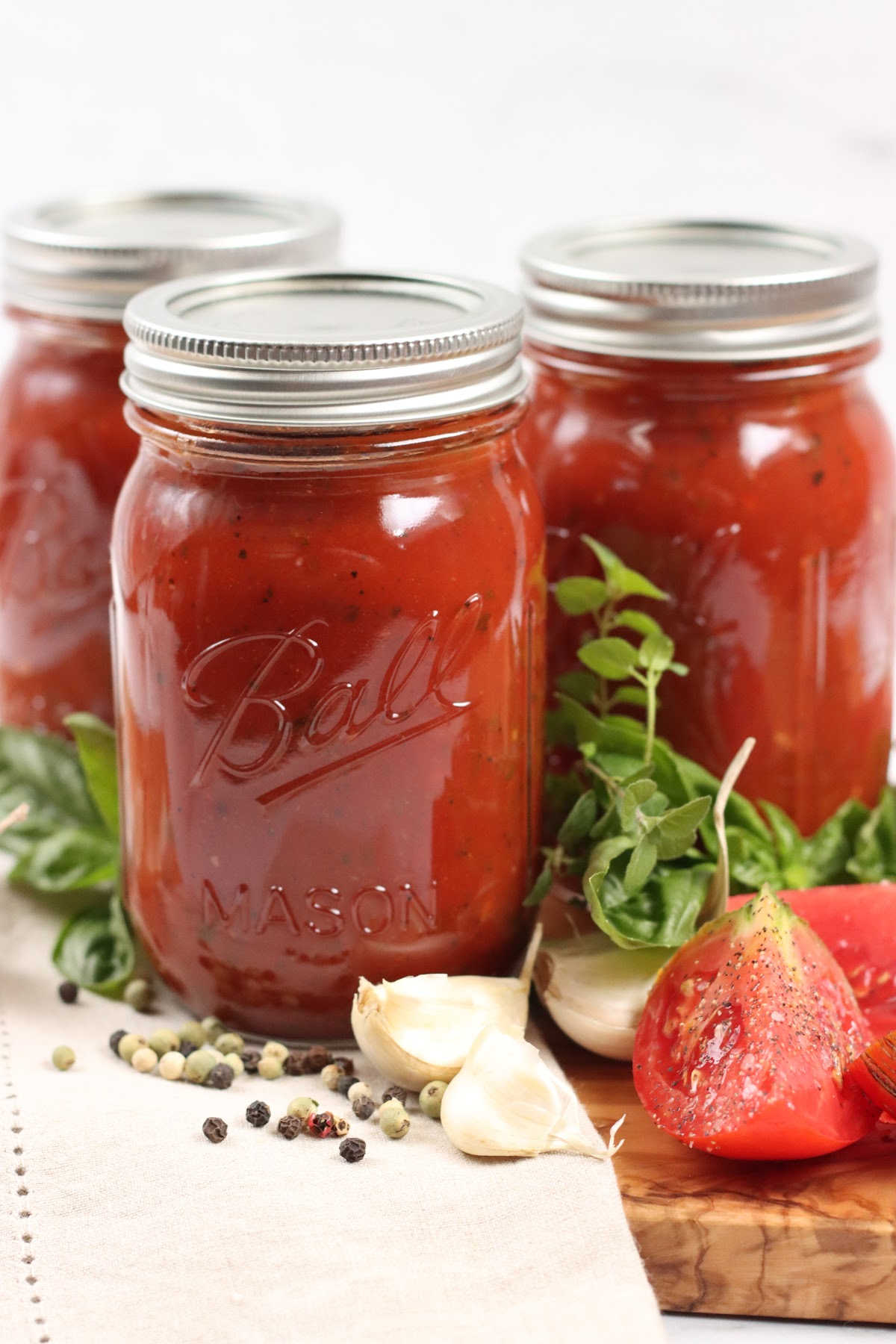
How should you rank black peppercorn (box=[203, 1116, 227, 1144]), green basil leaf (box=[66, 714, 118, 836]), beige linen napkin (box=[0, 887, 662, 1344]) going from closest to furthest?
beige linen napkin (box=[0, 887, 662, 1344])
black peppercorn (box=[203, 1116, 227, 1144])
green basil leaf (box=[66, 714, 118, 836])

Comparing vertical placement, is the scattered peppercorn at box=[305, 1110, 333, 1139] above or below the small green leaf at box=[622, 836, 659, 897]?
below

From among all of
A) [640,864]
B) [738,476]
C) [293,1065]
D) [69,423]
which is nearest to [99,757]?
[69,423]

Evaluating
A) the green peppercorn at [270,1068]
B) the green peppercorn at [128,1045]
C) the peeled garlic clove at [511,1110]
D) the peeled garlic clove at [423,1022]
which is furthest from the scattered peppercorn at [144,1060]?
the peeled garlic clove at [511,1110]

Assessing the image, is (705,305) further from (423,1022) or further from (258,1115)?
(258,1115)

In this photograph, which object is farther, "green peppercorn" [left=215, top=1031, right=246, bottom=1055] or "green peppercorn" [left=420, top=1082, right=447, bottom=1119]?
"green peppercorn" [left=215, top=1031, right=246, bottom=1055]

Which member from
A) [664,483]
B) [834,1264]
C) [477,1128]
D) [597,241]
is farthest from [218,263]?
[834,1264]

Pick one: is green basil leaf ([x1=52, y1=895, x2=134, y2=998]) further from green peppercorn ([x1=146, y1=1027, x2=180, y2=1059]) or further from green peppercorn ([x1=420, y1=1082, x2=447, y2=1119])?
green peppercorn ([x1=420, y1=1082, x2=447, y2=1119])

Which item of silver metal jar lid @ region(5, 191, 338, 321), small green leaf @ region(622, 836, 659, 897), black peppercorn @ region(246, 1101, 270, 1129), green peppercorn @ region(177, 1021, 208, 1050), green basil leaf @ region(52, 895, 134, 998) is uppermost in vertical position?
silver metal jar lid @ region(5, 191, 338, 321)

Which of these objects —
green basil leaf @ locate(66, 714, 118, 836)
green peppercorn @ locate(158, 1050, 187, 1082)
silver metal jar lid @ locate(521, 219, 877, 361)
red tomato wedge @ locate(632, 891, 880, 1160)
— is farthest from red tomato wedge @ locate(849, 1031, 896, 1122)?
green basil leaf @ locate(66, 714, 118, 836)
